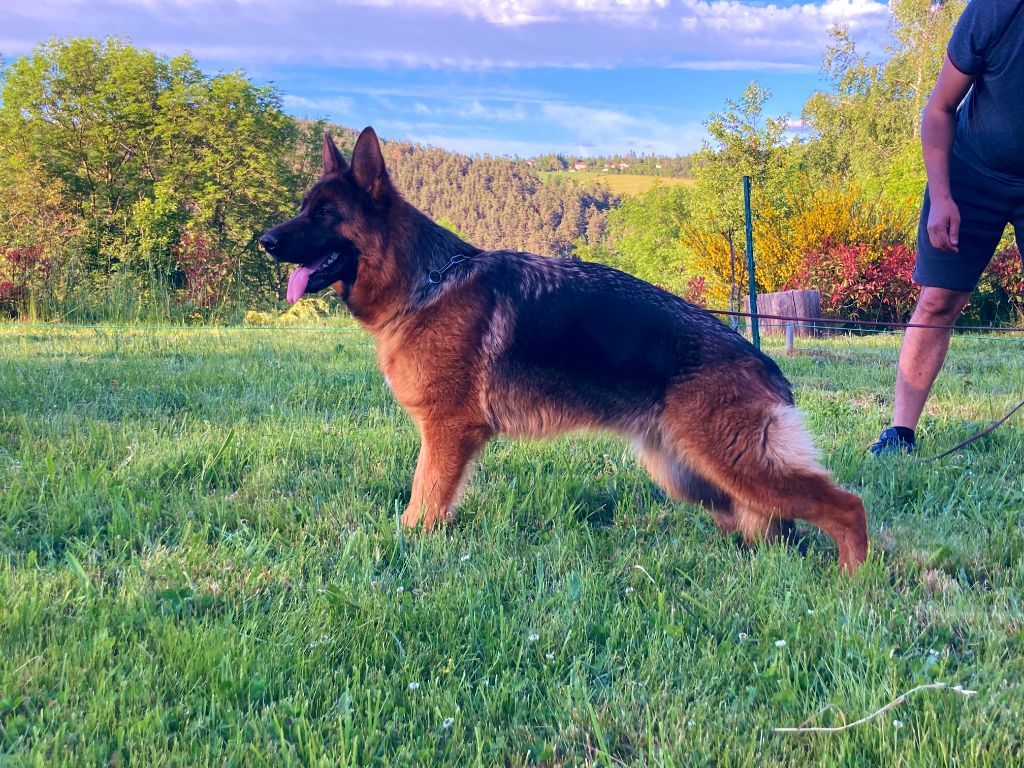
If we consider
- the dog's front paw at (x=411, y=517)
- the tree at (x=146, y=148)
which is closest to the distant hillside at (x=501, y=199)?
the tree at (x=146, y=148)

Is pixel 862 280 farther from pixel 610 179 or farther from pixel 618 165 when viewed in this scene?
pixel 618 165

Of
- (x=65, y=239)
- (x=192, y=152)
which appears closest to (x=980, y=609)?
(x=65, y=239)

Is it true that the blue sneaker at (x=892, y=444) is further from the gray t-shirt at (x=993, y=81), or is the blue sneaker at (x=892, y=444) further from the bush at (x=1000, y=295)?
the bush at (x=1000, y=295)

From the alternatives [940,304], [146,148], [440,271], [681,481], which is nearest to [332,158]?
[440,271]

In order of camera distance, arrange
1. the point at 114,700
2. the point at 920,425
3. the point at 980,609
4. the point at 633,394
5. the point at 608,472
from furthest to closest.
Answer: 1. the point at 920,425
2. the point at 608,472
3. the point at 633,394
4. the point at 980,609
5. the point at 114,700

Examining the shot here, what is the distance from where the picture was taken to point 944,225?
400 cm

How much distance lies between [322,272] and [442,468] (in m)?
1.16

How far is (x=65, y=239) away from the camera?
2011 centimetres

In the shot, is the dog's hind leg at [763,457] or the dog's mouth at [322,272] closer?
the dog's hind leg at [763,457]

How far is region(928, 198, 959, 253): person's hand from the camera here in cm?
399

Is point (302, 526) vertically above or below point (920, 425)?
below

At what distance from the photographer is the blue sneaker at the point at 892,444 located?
4.44 m

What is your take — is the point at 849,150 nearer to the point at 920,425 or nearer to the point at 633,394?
the point at 920,425

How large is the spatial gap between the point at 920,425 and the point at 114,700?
16.7 feet
